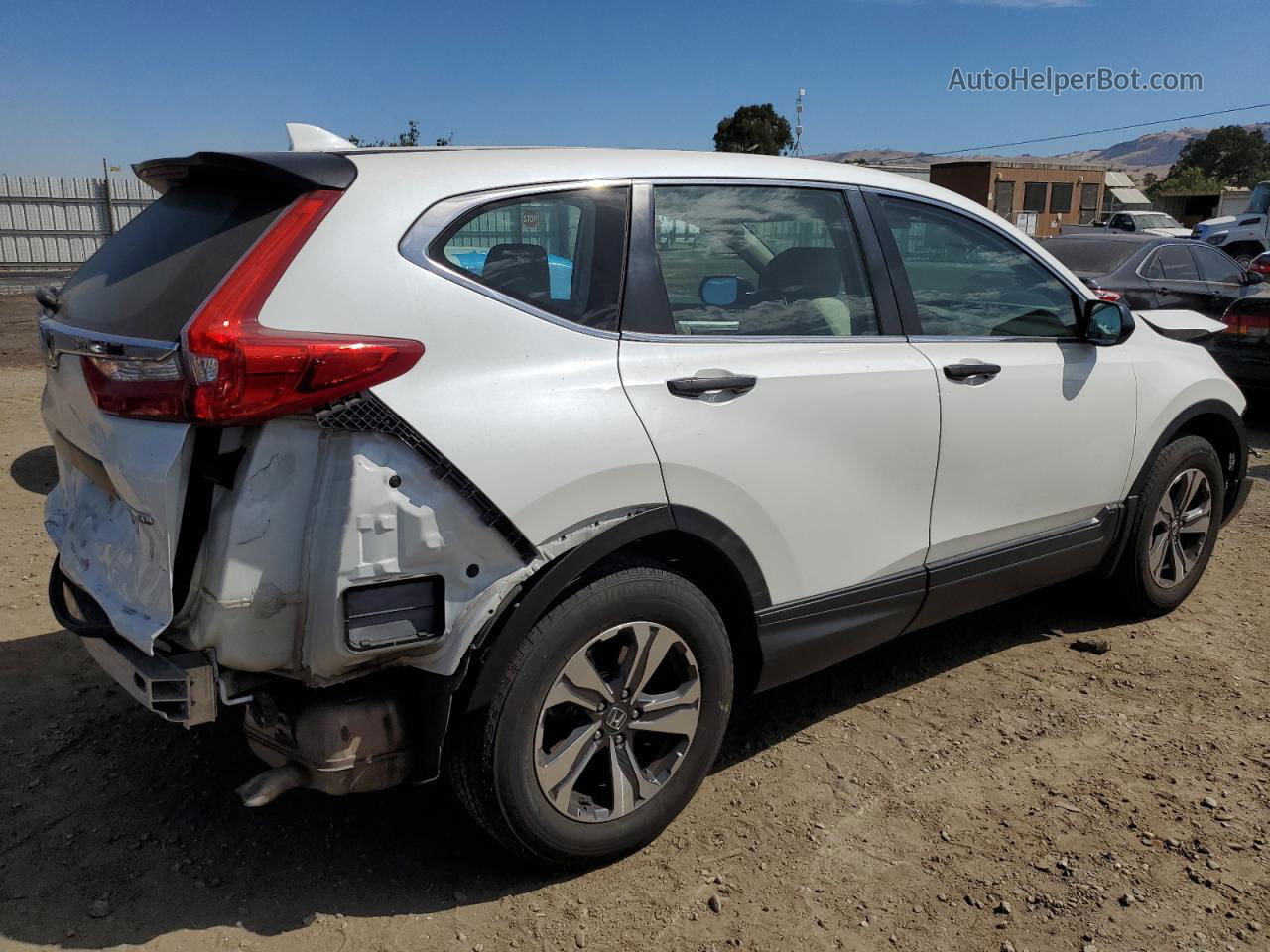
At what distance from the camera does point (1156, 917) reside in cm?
262

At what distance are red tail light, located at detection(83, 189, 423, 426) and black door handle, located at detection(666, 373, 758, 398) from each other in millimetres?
730

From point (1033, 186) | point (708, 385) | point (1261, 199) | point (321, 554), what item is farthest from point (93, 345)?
point (1033, 186)

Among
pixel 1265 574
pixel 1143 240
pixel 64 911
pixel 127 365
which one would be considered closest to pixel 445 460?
pixel 127 365

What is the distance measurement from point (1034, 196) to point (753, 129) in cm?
1651

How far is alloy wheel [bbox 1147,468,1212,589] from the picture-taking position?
14.5 ft

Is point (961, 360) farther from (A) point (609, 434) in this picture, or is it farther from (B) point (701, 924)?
(B) point (701, 924)

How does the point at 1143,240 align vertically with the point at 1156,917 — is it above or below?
above

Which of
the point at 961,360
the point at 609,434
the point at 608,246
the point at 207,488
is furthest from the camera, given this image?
the point at 961,360

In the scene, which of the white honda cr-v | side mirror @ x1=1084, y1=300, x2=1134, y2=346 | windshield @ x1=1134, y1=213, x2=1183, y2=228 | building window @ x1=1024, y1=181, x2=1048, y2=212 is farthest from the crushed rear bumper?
building window @ x1=1024, y1=181, x2=1048, y2=212

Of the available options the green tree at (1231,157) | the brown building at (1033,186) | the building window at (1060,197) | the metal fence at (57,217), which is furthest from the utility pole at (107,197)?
the green tree at (1231,157)

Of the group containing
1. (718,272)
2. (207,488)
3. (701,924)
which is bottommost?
(701,924)

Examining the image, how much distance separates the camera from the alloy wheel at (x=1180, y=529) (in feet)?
14.5

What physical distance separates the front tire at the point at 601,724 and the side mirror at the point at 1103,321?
2.06 meters

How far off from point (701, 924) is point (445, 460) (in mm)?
1375
